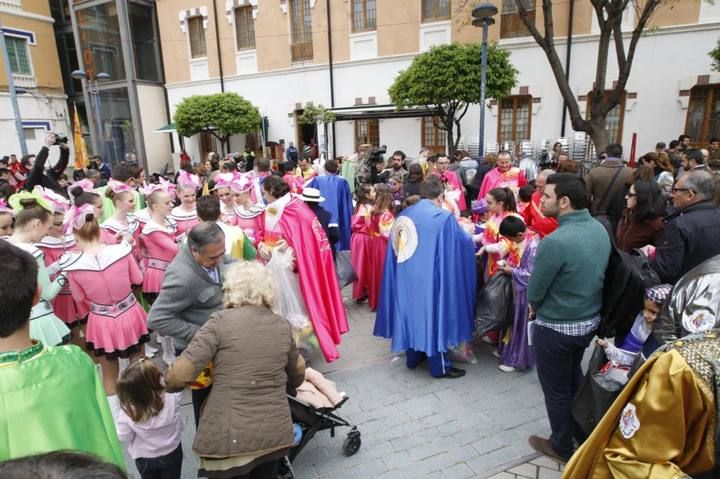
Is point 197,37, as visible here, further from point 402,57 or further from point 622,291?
point 622,291

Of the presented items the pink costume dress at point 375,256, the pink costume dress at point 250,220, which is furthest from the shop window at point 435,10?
the pink costume dress at point 250,220

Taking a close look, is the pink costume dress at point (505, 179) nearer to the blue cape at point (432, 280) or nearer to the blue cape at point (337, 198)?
the blue cape at point (337, 198)

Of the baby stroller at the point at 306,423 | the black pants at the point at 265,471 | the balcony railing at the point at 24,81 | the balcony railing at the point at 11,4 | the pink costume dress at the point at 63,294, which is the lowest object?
the baby stroller at the point at 306,423

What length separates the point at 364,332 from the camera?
5.36m

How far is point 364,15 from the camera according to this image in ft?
55.8

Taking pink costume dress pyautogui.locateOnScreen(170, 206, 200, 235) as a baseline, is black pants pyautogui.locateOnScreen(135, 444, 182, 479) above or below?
below

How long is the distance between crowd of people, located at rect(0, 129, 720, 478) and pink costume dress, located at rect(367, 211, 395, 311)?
29 mm

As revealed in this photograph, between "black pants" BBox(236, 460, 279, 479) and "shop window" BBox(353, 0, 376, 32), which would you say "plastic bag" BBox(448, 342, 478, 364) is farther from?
"shop window" BBox(353, 0, 376, 32)

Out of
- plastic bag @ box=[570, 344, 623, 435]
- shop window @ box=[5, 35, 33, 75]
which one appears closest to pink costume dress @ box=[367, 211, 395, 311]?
plastic bag @ box=[570, 344, 623, 435]

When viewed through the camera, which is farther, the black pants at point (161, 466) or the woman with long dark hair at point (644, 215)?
the woman with long dark hair at point (644, 215)

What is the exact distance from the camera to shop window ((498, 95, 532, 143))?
1530 cm

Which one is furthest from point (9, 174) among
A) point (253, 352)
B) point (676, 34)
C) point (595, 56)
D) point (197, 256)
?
point (676, 34)

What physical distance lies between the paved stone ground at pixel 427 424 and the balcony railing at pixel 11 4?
87.6ft

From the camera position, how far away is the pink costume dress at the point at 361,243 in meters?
6.05
